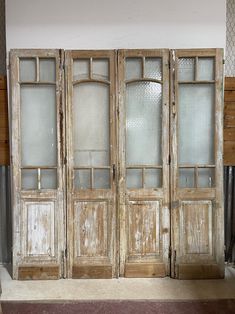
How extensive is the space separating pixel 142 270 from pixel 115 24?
217cm

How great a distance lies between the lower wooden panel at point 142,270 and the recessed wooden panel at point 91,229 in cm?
26

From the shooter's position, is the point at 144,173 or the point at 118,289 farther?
the point at 144,173

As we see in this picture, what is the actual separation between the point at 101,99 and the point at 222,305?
1.92m

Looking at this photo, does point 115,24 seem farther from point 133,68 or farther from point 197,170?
point 197,170

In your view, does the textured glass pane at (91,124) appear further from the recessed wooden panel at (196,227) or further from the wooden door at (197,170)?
the recessed wooden panel at (196,227)

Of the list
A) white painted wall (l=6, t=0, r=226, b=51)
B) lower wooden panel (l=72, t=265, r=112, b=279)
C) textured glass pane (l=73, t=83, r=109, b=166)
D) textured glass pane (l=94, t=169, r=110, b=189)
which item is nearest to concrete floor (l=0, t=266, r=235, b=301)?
lower wooden panel (l=72, t=265, r=112, b=279)

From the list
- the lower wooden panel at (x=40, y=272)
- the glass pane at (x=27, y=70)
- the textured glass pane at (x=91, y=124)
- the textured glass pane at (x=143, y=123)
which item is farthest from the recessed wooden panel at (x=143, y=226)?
the glass pane at (x=27, y=70)

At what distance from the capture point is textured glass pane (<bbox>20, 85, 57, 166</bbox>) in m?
2.93

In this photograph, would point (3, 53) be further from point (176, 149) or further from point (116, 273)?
point (116, 273)

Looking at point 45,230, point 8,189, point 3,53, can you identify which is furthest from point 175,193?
point 3,53

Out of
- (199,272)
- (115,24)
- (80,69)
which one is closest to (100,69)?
(80,69)

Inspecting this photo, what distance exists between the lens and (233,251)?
322 centimetres

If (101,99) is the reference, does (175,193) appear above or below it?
below

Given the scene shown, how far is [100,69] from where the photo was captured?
2924mm
